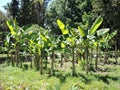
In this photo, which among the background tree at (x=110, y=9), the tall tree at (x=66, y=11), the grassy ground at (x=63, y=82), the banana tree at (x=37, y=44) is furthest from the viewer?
the tall tree at (x=66, y=11)

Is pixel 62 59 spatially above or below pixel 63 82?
above

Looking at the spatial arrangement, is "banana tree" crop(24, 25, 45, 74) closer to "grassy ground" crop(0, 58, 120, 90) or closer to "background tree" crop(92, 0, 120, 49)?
"grassy ground" crop(0, 58, 120, 90)

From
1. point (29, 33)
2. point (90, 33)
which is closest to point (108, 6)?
point (29, 33)

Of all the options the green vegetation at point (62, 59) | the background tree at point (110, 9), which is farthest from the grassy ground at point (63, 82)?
the background tree at point (110, 9)

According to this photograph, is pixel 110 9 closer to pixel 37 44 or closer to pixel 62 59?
pixel 62 59

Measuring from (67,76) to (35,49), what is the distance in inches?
A: 140

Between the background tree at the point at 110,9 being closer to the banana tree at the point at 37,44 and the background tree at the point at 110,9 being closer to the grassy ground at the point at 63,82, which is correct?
the banana tree at the point at 37,44

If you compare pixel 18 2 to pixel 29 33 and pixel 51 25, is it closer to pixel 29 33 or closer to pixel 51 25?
pixel 51 25

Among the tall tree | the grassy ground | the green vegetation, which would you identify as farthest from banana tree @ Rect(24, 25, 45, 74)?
the tall tree

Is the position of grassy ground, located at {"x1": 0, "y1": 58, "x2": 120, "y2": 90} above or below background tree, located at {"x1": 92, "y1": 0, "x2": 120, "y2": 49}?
below

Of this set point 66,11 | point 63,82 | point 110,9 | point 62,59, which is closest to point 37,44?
point 63,82

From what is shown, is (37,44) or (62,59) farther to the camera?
(62,59)

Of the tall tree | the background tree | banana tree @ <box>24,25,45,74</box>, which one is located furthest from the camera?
the tall tree

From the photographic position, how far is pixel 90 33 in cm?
1648
